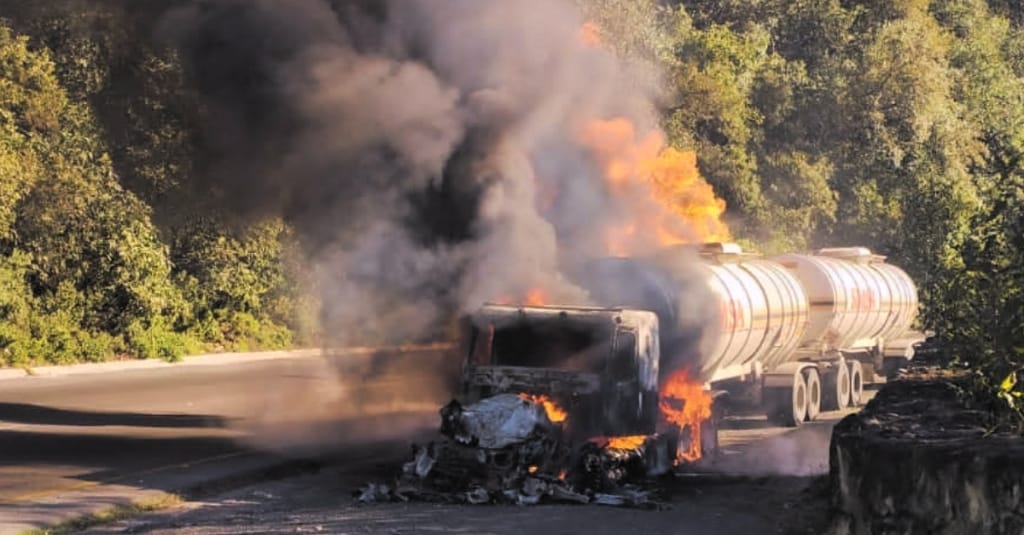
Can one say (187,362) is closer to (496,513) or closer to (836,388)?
(836,388)

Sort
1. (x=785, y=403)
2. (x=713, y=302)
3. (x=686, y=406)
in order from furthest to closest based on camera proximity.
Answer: (x=785, y=403), (x=713, y=302), (x=686, y=406)

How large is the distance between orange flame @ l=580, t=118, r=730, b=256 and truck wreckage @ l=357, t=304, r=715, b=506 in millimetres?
4149

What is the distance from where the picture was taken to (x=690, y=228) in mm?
21859

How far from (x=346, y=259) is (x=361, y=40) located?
3.01 meters

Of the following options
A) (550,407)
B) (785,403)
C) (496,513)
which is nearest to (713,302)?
(550,407)

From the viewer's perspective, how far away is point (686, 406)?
52.5 ft

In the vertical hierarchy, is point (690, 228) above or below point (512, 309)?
above

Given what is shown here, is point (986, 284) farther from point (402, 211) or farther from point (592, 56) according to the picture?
point (592, 56)

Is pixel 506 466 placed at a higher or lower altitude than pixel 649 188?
lower

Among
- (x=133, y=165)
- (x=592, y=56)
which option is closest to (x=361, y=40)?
(x=592, y=56)

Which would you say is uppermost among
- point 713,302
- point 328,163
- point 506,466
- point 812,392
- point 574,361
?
point 328,163

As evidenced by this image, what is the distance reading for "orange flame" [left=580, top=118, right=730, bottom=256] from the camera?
1962 centimetres

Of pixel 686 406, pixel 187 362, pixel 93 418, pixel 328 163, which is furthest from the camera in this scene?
pixel 187 362

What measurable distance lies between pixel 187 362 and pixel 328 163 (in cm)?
1751
